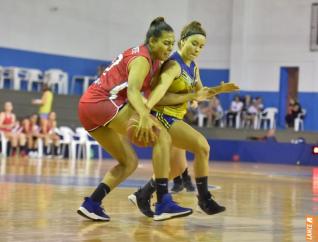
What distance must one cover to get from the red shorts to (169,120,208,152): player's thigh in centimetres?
60

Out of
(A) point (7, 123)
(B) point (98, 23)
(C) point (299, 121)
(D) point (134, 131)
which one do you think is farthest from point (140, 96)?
(B) point (98, 23)

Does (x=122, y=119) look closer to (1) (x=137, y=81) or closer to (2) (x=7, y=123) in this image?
(1) (x=137, y=81)

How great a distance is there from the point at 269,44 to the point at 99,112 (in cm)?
2500

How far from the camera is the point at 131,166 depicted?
6.49 m

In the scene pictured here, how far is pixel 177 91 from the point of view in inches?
267

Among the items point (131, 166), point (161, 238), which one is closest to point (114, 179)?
point (131, 166)

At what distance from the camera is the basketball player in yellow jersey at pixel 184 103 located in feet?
21.1

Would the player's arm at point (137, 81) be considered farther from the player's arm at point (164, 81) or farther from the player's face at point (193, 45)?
the player's face at point (193, 45)

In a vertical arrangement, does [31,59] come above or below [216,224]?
above

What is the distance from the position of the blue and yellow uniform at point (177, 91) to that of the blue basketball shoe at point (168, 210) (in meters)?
0.77

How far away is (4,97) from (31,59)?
371 cm

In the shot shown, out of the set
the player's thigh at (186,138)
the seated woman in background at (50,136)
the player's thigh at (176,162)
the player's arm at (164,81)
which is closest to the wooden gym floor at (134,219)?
the player's thigh at (176,162)

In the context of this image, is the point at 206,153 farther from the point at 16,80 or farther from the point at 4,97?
the point at 16,80

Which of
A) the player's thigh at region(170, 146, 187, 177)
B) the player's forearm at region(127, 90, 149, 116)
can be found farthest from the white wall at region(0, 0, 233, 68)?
the player's forearm at region(127, 90, 149, 116)
